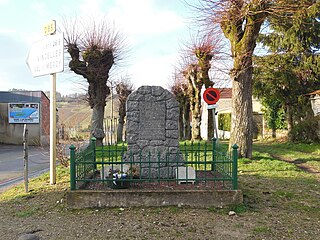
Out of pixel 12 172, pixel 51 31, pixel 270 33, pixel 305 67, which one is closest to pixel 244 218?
pixel 51 31

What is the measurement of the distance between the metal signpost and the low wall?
7.00 ft

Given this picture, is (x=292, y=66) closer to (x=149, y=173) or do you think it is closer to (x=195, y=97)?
(x=195, y=97)

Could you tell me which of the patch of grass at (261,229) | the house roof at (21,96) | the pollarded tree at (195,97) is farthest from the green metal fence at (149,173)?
the house roof at (21,96)

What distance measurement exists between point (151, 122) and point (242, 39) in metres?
5.08

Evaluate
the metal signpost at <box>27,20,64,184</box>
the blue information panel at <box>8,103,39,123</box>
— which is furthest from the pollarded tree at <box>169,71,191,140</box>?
the metal signpost at <box>27,20,64,184</box>

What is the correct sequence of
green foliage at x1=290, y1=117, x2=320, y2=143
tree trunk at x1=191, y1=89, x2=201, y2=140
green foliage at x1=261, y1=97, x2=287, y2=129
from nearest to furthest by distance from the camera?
green foliage at x1=290, y1=117, x2=320, y2=143 < tree trunk at x1=191, y1=89, x2=201, y2=140 < green foliage at x1=261, y1=97, x2=287, y2=129

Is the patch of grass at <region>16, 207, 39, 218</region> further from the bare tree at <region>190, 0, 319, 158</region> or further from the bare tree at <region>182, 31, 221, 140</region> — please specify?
the bare tree at <region>182, 31, 221, 140</region>

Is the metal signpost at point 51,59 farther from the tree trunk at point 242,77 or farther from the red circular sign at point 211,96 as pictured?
the tree trunk at point 242,77

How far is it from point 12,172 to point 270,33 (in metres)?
18.0

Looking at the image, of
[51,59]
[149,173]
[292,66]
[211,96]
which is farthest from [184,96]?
[149,173]

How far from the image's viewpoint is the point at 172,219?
14.5 ft

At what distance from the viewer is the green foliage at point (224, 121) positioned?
27594 mm

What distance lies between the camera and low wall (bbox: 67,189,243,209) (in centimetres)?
494

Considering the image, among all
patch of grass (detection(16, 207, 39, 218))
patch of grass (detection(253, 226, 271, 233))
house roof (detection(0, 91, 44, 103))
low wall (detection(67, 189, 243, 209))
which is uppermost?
house roof (detection(0, 91, 44, 103))
